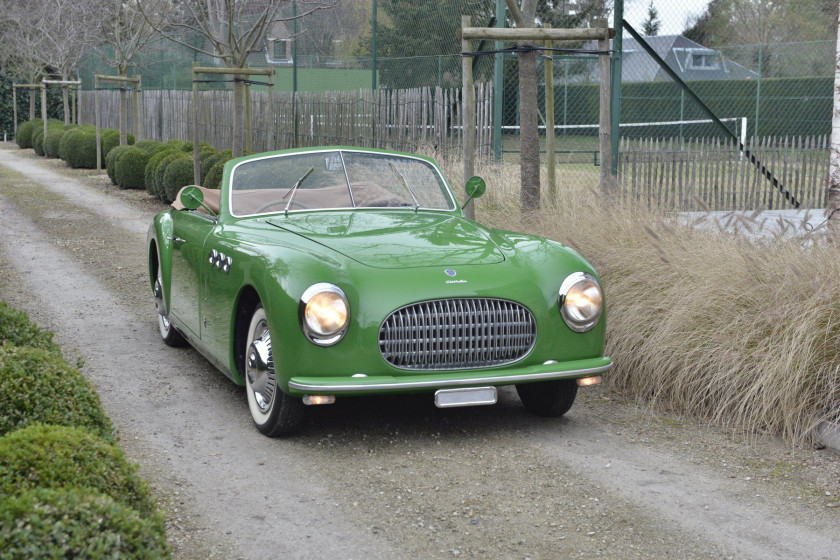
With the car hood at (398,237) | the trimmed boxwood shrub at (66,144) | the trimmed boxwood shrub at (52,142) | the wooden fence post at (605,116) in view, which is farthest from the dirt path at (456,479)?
the trimmed boxwood shrub at (52,142)

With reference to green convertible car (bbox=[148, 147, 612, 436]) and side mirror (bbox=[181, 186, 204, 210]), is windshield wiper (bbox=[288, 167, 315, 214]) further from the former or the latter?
side mirror (bbox=[181, 186, 204, 210])

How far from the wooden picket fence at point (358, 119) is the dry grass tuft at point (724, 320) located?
22.1 ft

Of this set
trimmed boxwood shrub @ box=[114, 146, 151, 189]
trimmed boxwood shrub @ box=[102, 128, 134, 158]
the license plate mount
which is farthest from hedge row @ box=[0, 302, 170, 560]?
trimmed boxwood shrub @ box=[102, 128, 134, 158]

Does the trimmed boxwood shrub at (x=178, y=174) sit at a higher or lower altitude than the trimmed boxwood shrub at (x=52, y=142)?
lower

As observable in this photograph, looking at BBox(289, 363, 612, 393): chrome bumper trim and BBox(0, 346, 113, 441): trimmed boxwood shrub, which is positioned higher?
BBox(0, 346, 113, 441): trimmed boxwood shrub

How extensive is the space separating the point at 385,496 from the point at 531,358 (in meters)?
1.09

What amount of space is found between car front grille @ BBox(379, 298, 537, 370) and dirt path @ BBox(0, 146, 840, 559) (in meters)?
0.49

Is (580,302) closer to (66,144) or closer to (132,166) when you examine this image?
(132,166)

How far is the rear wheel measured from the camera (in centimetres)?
733

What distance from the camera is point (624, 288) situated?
6629mm

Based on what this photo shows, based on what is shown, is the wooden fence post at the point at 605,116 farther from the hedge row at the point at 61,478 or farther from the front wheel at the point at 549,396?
the hedge row at the point at 61,478

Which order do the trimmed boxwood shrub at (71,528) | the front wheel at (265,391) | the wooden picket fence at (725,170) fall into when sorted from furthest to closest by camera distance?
the wooden picket fence at (725,170), the front wheel at (265,391), the trimmed boxwood shrub at (71,528)

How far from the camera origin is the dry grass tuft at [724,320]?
5.41 meters

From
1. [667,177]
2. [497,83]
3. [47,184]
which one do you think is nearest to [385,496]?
[667,177]
